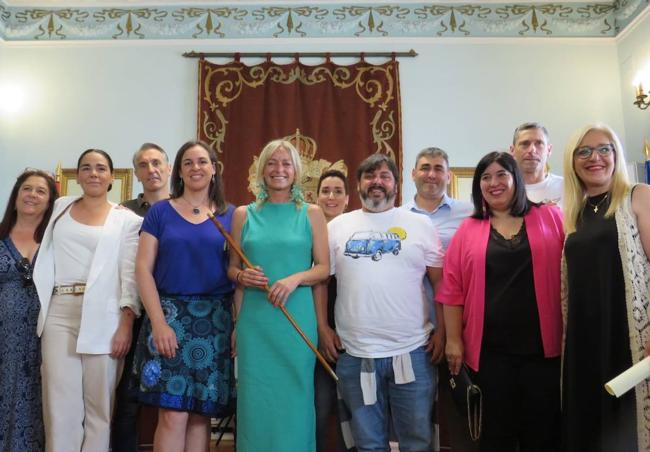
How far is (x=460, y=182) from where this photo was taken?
403cm

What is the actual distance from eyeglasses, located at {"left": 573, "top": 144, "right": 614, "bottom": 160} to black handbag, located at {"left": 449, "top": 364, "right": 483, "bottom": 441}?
887 millimetres

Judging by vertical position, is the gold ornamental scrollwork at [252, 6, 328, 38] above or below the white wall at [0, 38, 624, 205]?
above

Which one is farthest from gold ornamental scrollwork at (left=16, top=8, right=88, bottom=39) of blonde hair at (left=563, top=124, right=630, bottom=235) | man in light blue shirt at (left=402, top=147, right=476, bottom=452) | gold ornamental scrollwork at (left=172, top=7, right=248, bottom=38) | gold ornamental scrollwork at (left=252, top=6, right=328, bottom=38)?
blonde hair at (left=563, top=124, right=630, bottom=235)

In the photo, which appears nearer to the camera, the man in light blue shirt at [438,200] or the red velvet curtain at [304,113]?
the man in light blue shirt at [438,200]

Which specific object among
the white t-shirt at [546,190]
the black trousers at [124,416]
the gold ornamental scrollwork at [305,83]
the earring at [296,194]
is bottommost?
the black trousers at [124,416]

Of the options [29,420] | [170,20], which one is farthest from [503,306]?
[170,20]

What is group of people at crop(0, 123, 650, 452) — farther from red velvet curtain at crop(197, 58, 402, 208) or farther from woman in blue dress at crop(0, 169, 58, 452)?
red velvet curtain at crop(197, 58, 402, 208)

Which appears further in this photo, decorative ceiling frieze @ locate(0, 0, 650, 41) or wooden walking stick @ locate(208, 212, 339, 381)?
decorative ceiling frieze @ locate(0, 0, 650, 41)

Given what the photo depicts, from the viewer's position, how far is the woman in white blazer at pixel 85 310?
198cm

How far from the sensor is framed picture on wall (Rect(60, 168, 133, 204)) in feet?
13.0

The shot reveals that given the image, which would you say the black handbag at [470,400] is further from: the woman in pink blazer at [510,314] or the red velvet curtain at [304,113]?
the red velvet curtain at [304,113]

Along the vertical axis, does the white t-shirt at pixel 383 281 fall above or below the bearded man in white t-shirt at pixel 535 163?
below

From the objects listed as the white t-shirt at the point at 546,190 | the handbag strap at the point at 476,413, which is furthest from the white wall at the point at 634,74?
the handbag strap at the point at 476,413

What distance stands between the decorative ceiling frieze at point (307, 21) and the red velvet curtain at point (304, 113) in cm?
32
